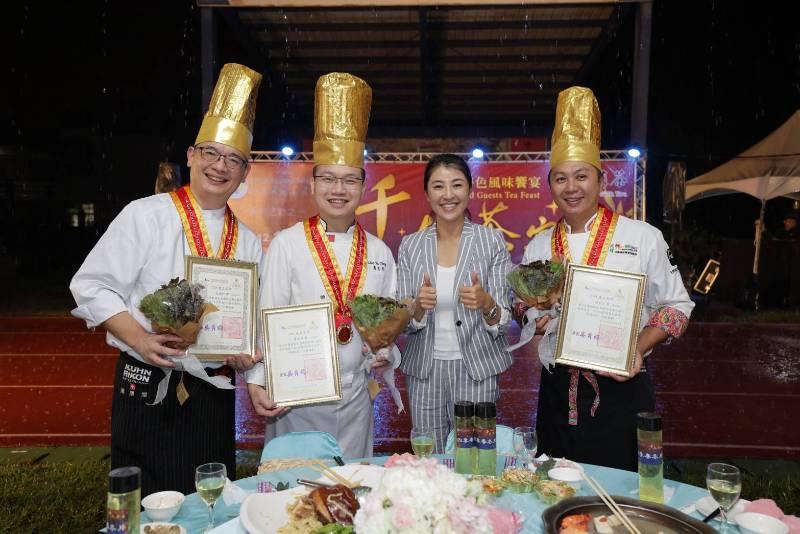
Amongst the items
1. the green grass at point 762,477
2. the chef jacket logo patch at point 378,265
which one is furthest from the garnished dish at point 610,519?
the green grass at point 762,477

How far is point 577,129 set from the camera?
318 cm

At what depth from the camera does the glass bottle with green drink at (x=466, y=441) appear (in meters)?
2.03

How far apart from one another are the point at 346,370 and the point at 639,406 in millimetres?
1526

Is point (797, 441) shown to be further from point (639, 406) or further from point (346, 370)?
point (346, 370)

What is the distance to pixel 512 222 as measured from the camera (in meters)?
10.2

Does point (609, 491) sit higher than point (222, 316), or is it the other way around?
point (222, 316)

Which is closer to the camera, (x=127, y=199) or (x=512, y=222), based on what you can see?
(x=512, y=222)

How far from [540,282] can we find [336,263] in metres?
1.05

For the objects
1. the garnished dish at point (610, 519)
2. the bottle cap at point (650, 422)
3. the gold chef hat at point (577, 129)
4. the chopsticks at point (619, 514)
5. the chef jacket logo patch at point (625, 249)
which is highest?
the gold chef hat at point (577, 129)

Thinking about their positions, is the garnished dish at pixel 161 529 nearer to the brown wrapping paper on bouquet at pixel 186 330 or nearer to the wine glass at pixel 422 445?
the wine glass at pixel 422 445

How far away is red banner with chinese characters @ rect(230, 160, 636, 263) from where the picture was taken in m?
10.1

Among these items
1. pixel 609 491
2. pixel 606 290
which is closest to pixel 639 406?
pixel 606 290

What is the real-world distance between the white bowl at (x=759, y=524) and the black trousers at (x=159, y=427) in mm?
2306

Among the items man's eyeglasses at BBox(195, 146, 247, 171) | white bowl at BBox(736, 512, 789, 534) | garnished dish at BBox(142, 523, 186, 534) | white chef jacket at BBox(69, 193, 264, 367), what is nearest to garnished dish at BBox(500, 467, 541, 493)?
white bowl at BBox(736, 512, 789, 534)
